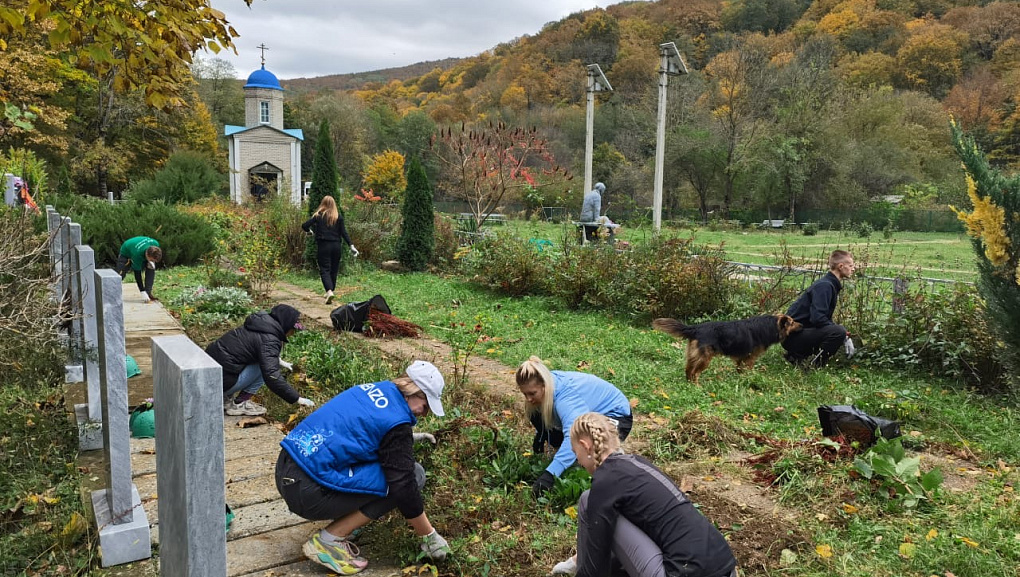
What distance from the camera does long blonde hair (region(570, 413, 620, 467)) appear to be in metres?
2.84

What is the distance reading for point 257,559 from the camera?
3.31m

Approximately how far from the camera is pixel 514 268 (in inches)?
452

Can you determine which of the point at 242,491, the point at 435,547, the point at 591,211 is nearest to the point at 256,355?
the point at 242,491

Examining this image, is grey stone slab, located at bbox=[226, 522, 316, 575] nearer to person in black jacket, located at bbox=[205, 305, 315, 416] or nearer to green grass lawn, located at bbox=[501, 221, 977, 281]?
person in black jacket, located at bbox=[205, 305, 315, 416]

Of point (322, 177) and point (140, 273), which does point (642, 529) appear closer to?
point (140, 273)

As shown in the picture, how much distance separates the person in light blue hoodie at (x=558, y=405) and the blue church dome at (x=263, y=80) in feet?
134

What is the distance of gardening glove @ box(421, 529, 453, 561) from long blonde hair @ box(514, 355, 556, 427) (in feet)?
3.43

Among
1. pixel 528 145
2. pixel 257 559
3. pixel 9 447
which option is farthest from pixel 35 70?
pixel 257 559

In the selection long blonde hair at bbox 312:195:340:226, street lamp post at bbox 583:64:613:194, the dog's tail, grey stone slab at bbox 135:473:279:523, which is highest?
street lamp post at bbox 583:64:613:194

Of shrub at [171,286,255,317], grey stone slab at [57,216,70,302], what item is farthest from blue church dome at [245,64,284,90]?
grey stone slab at [57,216,70,302]

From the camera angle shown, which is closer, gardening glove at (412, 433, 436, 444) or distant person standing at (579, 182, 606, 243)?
gardening glove at (412, 433, 436, 444)

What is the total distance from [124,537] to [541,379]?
2.26 metres

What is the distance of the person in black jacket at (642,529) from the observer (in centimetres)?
262

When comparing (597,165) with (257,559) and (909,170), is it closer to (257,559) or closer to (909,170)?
(909,170)
